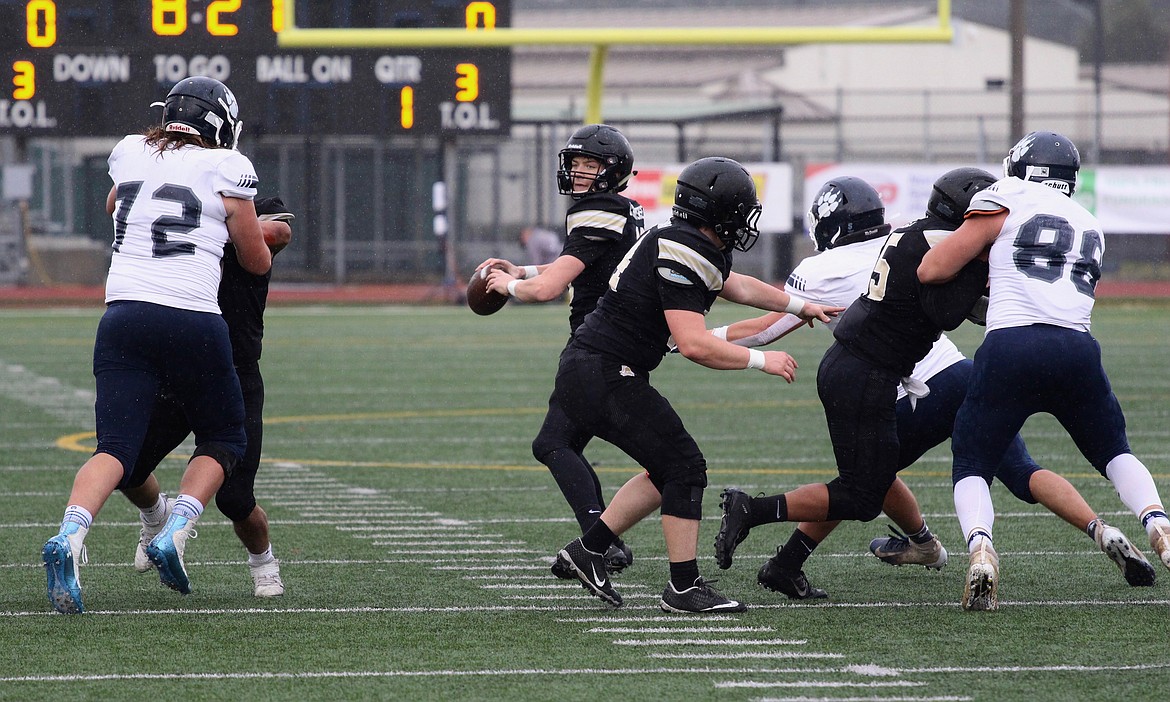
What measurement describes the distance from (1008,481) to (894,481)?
465 millimetres

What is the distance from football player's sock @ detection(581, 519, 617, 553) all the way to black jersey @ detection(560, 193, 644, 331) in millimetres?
1017

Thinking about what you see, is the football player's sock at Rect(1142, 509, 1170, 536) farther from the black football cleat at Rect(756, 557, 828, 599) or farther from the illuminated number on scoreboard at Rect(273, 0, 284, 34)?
the illuminated number on scoreboard at Rect(273, 0, 284, 34)

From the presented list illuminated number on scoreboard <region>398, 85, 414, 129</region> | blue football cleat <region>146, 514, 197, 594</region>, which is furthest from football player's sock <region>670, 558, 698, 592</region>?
illuminated number on scoreboard <region>398, 85, 414, 129</region>

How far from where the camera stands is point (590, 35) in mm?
17719

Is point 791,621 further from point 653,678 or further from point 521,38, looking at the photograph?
point 521,38

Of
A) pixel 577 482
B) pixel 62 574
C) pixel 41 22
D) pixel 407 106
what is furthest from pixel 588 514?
pixel 41 22

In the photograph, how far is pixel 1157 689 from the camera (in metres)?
4.26

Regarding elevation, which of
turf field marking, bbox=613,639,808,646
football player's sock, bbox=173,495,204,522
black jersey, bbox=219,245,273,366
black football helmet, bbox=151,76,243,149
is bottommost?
turf field marking, bbox=613,639,808,646

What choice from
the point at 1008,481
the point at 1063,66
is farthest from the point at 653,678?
the point at 1063,66

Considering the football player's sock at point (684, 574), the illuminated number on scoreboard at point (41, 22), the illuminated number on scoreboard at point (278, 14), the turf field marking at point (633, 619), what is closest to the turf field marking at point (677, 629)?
the turf field marking at point (633, 619)

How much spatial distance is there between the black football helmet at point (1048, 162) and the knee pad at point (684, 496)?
1.54 metres

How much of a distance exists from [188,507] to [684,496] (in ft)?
5.28

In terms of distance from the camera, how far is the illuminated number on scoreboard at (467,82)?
66.8ft

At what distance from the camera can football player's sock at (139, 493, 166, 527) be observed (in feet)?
19.6
